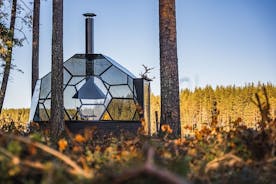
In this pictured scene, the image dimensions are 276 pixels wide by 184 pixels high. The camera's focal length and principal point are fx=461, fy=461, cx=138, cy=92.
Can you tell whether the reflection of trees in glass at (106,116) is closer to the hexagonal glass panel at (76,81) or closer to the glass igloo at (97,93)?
the glass igloo at (97,93)

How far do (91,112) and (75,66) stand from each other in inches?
74.2

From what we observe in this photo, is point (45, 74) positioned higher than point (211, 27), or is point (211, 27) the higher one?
point (211, 27)

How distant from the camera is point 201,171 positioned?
1671mm

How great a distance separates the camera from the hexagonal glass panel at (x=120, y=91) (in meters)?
16.5

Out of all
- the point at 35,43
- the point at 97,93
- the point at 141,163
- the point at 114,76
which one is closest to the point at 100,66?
the point at 114,76

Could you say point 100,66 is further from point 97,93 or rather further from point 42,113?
point 42,113

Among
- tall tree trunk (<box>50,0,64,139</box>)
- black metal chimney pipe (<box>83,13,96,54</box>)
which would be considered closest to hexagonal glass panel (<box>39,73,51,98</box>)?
black metal chimney pipe (<box>83,13,96,54</box>)

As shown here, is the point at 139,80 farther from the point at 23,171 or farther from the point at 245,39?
the point at 245,39

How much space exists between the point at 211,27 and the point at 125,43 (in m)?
7.17

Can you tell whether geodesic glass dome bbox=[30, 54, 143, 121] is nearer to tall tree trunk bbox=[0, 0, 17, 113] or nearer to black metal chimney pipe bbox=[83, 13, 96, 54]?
black metal chimney pipe bbox=[83, 13, 96, 54]

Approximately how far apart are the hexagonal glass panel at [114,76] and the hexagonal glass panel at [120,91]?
180 millimetres

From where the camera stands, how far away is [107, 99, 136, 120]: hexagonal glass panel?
53.3 feet

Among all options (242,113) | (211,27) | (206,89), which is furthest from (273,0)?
(206,89)

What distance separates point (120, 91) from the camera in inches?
650
